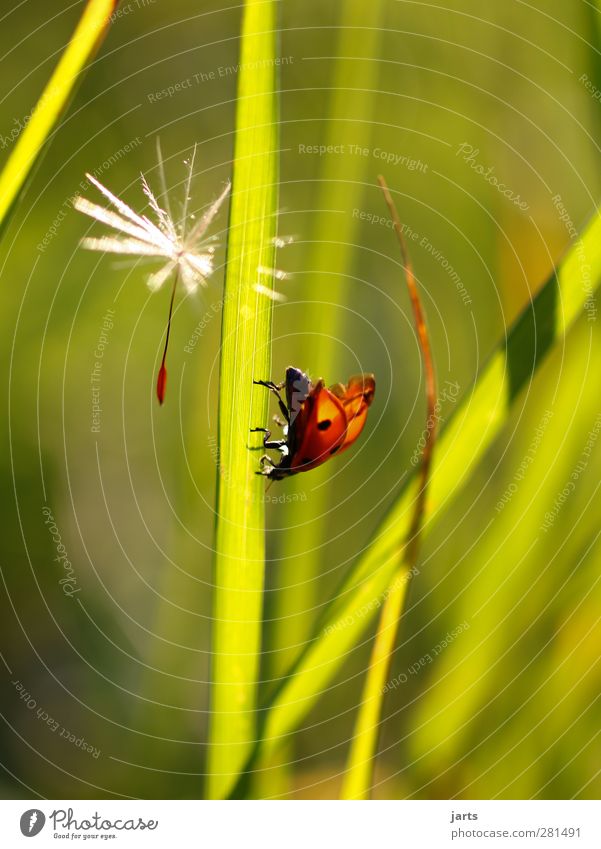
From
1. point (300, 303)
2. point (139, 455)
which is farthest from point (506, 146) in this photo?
point (139, 455)

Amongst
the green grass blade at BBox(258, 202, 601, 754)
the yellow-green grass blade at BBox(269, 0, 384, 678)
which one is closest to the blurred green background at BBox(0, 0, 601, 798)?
the yellow-green grass blade at BBox(269, 0, 384, 678)

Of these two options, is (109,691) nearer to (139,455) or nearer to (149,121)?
(139,455)

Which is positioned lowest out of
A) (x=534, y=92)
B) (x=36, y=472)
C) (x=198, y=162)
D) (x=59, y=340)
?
(x=36, y=472)

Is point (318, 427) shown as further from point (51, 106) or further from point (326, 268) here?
point (51, 106)

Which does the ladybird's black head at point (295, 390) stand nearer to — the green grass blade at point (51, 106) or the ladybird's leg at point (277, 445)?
the ladybird's leg at point (277, 445)

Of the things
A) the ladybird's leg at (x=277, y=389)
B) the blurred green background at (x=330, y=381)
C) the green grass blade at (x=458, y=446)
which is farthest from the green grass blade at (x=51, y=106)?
the green grass blade at (x=458, y=446)

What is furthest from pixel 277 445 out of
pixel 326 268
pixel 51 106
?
pixel 51 106
